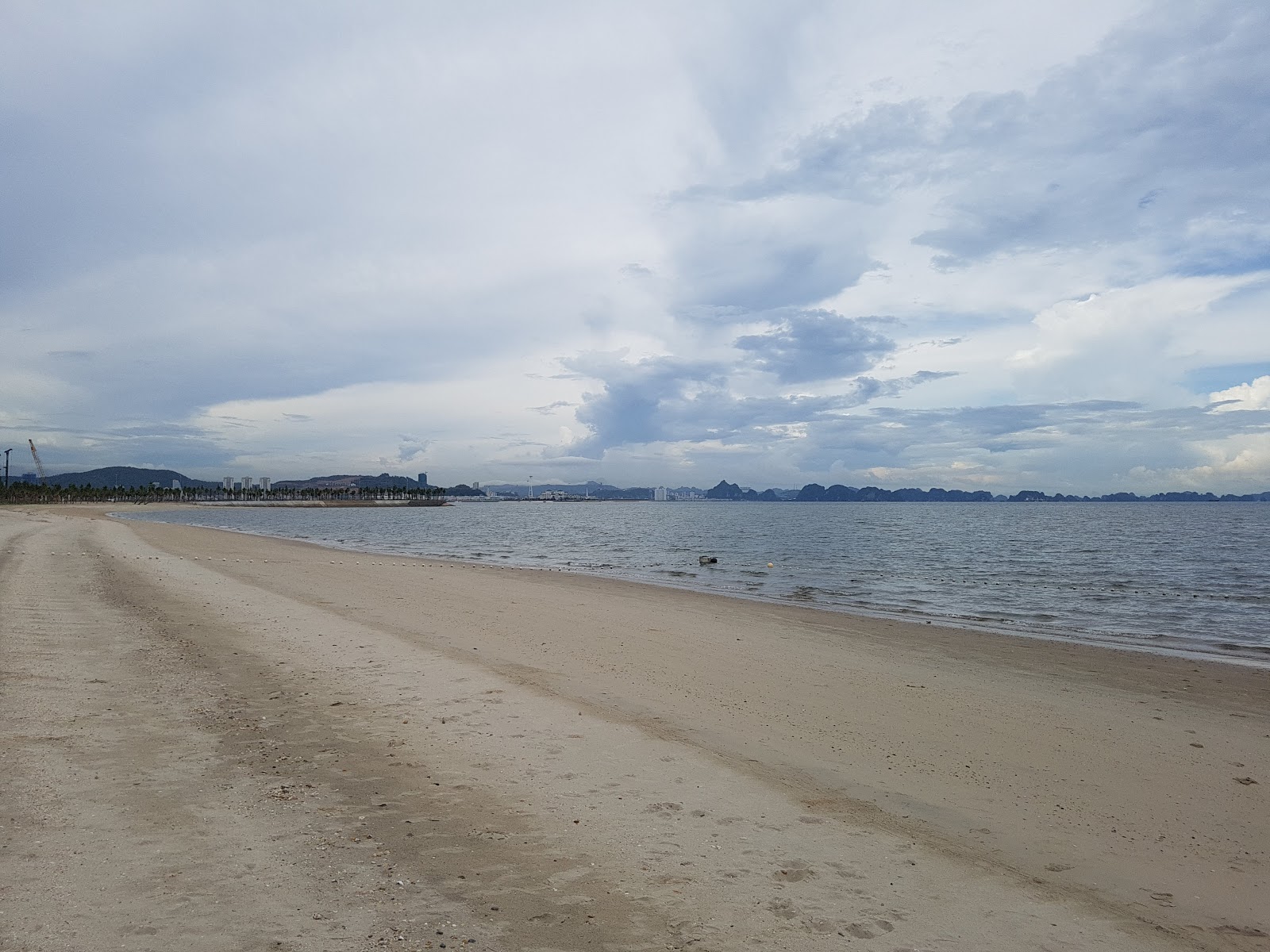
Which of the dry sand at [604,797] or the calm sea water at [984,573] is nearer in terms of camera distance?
the dry sand at [604,797]

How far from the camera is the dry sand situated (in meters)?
4.40

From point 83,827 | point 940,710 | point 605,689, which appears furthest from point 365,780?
point 940,710

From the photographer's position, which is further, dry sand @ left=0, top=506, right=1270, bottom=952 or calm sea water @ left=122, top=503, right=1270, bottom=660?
calm sea water @ left=122, top=503, right=1270, bottom=660

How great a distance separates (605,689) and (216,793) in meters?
5.10

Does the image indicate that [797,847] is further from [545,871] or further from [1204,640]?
[1204,640]

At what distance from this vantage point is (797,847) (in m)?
5.44

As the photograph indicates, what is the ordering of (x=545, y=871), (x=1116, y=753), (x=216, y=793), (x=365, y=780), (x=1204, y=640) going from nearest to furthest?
(x=545, y=871) < (x=216, y=793) < (x=365, y=780) < (x=1116, y=753) < (x=1204, y=640)

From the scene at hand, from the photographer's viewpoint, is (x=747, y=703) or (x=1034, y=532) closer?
(x=747, y=703)

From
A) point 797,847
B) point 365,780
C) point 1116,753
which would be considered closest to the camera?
point 797,847

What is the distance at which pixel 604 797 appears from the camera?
6.23 m

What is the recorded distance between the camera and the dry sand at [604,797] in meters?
4.40

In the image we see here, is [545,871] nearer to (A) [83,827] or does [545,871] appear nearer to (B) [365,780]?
(B) [365,780]

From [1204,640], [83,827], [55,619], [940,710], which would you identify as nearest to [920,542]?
[1204,640]

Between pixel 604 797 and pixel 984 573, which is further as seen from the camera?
pixel 984 573
